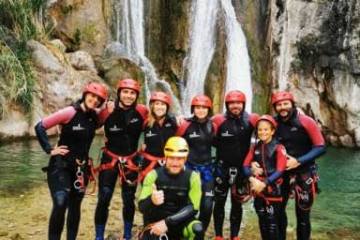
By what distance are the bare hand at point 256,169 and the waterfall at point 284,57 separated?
16049 mm

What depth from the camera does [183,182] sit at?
17.3 feet

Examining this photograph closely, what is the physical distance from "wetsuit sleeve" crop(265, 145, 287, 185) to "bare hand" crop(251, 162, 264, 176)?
16cm

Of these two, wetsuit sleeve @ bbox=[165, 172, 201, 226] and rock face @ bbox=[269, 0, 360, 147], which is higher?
rock face @ bbox=[269, 0, 360, 147]

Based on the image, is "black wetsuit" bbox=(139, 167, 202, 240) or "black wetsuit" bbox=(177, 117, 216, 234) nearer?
"black wetsuit" bbox=(139, 167, 202, 240)

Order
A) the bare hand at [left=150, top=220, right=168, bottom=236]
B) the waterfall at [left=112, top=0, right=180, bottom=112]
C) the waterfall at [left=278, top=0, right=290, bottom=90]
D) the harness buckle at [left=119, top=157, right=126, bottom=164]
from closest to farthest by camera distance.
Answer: the bare hand at [left=150, top=220, right=168, bottom=236] < the harness buckle at [left=119, top=157, right=126, bottom=164] < the waterfall at [left=278, top=0, right=290, bottom=90] < the waterfall at [left=112, top=0, right=180, bottom=112]

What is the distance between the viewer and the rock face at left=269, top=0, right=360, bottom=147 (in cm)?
1958

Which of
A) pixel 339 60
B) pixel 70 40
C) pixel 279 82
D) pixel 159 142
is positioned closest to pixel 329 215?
pixel 159 142

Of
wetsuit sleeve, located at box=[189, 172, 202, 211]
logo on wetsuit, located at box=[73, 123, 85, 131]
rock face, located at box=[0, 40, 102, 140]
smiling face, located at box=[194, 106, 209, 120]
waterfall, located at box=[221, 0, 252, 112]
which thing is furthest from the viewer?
waterfall, located at box=[221, 0, 252, 112]

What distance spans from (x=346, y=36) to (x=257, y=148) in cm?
1478

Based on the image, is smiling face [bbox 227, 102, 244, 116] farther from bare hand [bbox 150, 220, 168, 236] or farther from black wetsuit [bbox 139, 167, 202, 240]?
bare hand [bbox 150, 220, 168, 236]

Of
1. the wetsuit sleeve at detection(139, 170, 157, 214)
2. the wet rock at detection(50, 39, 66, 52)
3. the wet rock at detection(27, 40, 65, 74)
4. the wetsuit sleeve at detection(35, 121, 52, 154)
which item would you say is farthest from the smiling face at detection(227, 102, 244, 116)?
the wet rock at detection(50, 39, 66, 52)

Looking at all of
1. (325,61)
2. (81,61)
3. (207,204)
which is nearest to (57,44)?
(81,61)

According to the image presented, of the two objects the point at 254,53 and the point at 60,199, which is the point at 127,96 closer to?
the point at 60,199

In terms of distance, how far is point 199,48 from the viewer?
2395cm
